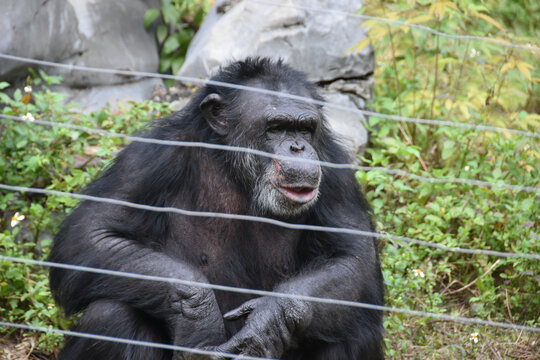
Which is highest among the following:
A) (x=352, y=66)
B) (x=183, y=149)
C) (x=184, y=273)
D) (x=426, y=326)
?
(x=183, y=149)

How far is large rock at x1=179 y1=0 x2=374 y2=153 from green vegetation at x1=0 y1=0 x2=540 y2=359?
0.94 feet

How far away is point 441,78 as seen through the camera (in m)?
7.66

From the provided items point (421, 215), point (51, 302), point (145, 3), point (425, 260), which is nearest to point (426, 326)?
point (425, 260)

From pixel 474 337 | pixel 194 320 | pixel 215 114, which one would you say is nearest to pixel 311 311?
pixel 194 320

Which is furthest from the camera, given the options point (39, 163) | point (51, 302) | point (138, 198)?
point (39, 163)

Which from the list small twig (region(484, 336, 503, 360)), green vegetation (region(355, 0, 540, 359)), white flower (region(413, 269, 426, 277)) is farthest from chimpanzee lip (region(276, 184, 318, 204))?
small twig (region(484, 336, 503, 360))

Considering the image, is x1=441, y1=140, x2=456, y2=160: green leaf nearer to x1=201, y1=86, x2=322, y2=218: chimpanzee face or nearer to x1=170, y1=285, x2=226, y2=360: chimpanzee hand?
x1=201, y1=86, x2=322, y2=218: chimpanzee face

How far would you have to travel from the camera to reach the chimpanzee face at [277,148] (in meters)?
4.18

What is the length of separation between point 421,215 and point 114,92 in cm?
356

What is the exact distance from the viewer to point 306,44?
289 inches

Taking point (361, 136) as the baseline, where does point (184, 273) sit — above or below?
above

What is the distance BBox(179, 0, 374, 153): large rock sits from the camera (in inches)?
288

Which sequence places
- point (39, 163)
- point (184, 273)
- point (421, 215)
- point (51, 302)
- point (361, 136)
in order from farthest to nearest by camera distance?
point (361, 136) < point (421, 215) < point (39, 163) < point (51, 302) < point (184, 273)

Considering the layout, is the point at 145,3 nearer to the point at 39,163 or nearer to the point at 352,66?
the point at 352,66
